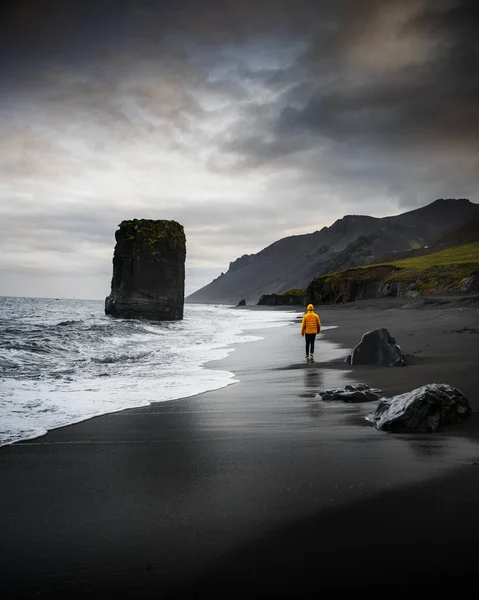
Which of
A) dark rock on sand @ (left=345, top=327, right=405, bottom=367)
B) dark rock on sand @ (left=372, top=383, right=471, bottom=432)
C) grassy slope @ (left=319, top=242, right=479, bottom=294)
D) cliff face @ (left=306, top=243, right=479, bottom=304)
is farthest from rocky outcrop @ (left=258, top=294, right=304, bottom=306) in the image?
dark rock on sand @ (left=372, top=383, right=471, bottom=432)

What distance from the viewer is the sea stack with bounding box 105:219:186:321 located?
142ft

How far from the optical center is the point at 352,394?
705 centimetres

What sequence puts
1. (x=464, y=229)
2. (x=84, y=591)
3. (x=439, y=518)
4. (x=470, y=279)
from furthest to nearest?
(x=464, y=229) < (x=470, y=279) < (x=439, y=518) < (x=84, y=591)

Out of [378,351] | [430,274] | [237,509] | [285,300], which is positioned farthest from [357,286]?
[237,509]

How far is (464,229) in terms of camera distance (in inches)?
6535

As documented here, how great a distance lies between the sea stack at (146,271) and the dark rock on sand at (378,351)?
110 feet

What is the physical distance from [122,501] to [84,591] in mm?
1064

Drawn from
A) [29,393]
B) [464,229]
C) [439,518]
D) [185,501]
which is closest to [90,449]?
[185,501]

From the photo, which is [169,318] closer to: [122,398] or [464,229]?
[122,398]

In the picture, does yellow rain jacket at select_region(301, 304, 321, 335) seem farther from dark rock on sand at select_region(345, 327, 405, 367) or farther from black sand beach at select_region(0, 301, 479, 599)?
black sand beach at select_region(0, 301, 479, 599)

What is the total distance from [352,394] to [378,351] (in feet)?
14.6

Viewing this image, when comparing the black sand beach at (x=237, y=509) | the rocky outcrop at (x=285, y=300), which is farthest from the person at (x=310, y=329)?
the rocky outcrop at (x=285, y=300)

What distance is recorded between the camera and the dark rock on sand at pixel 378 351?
35.0ft

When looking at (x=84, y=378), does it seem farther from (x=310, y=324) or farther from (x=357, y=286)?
(x=357, y=286)
